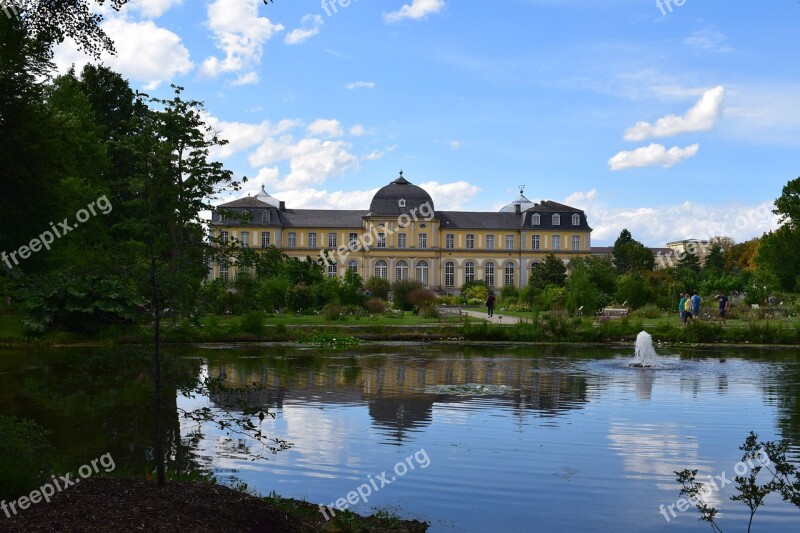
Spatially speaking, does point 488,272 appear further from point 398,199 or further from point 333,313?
point 333,313

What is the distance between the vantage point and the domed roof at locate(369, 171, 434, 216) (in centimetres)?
6731

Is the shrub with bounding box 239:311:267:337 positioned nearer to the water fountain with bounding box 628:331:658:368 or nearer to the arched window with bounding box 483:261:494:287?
the water fountain with bounding box 628:331:658:368

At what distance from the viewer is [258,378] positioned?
13531 millimetres

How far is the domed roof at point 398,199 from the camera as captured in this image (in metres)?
67.3

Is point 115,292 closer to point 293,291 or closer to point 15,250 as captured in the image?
point 15,250

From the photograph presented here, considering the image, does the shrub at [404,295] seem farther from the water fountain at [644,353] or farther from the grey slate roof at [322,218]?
the grey slate roof at [322,218]

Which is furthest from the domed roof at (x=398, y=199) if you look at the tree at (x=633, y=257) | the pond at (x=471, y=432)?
the pond at (x=471, y=432)

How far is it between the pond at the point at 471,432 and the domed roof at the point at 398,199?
169 feet

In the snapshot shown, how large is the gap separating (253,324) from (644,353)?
10.4 m

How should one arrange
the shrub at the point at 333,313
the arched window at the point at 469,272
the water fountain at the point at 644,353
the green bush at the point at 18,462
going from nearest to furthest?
the green bush at the point at 18,462, the water fountain at the point at 644,353, the shrub at the point at 333,313, the arched window at the point at 469,272

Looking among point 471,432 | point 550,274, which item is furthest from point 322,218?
point 471,432

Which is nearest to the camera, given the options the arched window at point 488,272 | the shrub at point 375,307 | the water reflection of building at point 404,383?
the water reflection of building at point 404,383

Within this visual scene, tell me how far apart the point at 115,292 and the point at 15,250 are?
12802mm

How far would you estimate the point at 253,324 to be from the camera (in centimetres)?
2175
